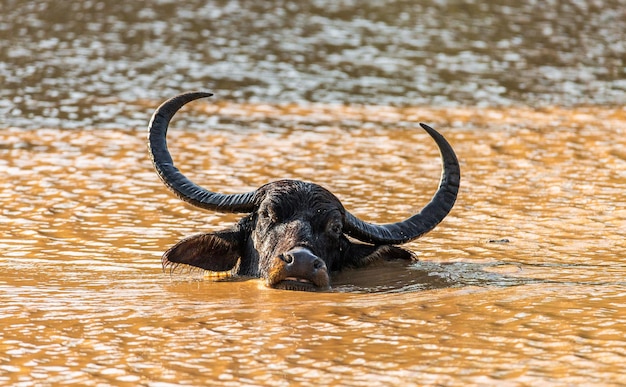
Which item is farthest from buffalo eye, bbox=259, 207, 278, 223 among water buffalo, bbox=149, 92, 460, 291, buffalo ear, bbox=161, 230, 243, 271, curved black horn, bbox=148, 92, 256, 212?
buffalo ear, bbox=161, 230, 243, 271

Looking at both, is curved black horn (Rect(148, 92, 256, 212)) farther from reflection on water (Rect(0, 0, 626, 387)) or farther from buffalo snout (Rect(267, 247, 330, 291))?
buffalo snout (Rect(267, 247, 330, 291))

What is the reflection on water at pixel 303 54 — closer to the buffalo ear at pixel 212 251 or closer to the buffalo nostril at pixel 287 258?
the buffalo ear at pixel 212 251

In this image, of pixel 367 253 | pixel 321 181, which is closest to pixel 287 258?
pixel 367 253

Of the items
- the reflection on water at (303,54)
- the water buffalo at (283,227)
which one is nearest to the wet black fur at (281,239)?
the water buffalo at (283,227)

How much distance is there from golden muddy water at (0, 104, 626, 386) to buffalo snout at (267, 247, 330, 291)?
3.4 inches

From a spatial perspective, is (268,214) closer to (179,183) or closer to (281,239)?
(281,239)

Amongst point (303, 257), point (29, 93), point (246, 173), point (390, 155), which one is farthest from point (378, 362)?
point (29, 93)

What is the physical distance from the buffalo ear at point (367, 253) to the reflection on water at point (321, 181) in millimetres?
82

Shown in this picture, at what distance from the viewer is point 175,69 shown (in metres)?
19.5

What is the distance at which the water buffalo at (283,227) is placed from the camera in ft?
28.0

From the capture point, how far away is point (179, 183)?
29.7 ft

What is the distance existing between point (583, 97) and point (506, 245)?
8604 millimetres

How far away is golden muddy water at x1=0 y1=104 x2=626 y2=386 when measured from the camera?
650 centimetres

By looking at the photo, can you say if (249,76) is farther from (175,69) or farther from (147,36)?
(147,36)
